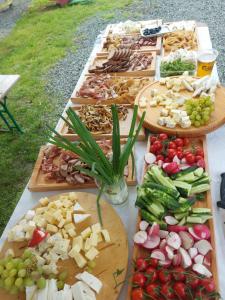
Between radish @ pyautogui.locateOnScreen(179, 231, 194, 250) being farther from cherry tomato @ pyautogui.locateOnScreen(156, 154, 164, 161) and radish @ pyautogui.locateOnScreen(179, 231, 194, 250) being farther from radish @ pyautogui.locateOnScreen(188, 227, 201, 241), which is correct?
cherry tomato @ pyautogui.locateOnScreen(156, 154, 164, 161)

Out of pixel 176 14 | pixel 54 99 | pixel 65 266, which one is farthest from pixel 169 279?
pixel 176 14

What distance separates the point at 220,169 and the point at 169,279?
30.0 inches

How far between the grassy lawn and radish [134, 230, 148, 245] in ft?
6.14

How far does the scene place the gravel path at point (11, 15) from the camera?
272 inches

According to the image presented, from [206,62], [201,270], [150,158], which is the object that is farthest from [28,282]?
[206,62]

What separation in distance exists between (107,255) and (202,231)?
1.44 ft

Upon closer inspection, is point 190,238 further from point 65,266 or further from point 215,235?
point 65,266

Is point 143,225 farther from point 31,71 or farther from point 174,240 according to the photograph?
point 31,71

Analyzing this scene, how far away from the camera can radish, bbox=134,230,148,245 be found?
1.29 metres

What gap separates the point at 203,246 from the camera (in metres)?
1.24

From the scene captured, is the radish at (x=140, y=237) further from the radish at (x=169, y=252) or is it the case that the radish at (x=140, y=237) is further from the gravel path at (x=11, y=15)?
the gravel path at (x=11, y=15)

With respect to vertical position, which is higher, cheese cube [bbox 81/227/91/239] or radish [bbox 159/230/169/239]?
radish [bbox 159/230/169/239]

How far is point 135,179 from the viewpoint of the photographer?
1.65m

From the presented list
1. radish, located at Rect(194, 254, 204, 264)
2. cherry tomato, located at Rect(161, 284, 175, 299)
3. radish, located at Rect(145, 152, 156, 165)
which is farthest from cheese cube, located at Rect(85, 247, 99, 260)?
radish, located at Rect(145, 152, 156, 165)
